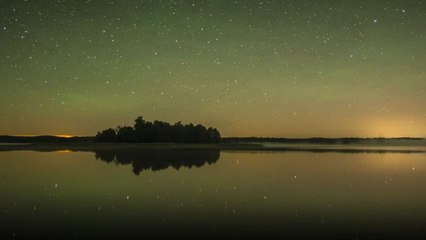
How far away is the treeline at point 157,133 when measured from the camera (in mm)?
140375

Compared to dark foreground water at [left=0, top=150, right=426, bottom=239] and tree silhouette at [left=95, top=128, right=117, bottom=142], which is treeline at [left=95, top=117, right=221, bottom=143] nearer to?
tree silhouette at [left=95, top=128, right=117, bottom=142]

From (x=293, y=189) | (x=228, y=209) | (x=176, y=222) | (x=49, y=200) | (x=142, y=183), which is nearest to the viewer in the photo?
(x=176, y=222)

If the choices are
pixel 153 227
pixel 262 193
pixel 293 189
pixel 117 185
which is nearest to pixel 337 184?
pixel 293 189

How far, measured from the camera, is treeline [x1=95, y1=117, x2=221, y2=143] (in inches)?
5527

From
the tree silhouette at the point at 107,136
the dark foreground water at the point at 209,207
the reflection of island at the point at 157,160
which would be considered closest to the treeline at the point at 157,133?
the tree silhouette at the point at 107,136

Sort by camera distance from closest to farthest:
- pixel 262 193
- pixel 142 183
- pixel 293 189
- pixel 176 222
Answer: pixel 176 222 → pixel 262 193 → pixel 293 189 → pixel 142 183

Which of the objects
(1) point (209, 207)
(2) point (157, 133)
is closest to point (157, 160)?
(1) point (209, 207)

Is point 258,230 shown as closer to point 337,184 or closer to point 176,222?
point 176,222

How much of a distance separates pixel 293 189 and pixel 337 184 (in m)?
4.33

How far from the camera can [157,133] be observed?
144000mm

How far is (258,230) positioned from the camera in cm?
1420

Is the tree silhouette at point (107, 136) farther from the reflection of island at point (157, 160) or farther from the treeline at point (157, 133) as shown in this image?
the reflection of island at point (157, 160)

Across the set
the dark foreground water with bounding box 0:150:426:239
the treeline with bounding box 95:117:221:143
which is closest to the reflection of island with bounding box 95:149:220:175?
the dark foreground water with bounding box 0:150:426:239

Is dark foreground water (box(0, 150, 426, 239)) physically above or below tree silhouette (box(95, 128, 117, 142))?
below
